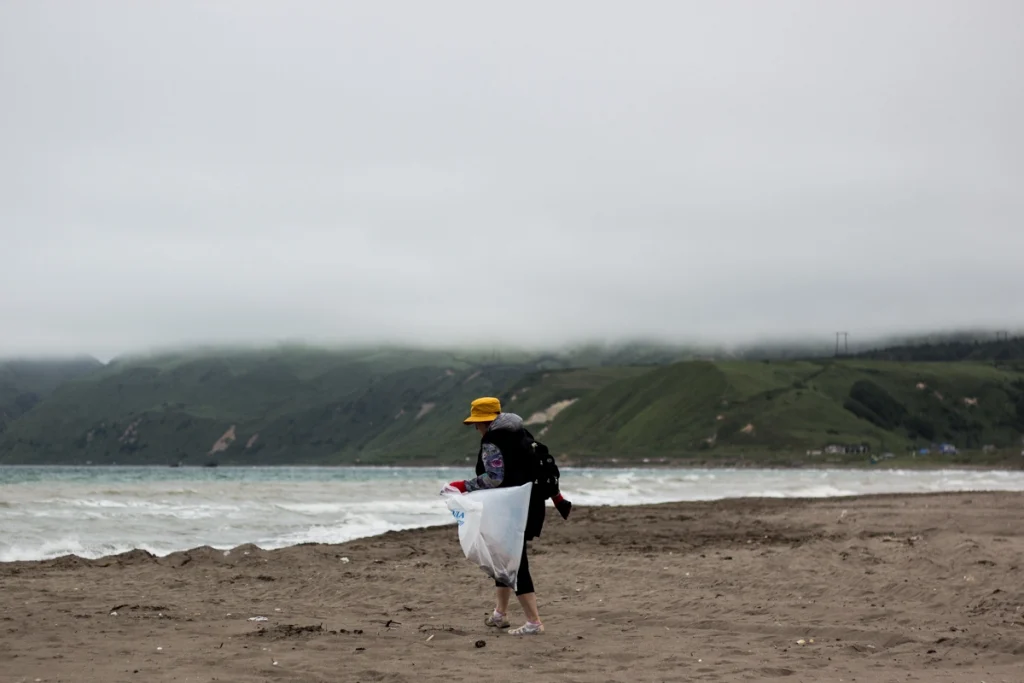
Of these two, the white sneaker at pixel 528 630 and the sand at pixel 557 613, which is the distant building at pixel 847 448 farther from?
the white sneaker at pixel 528 630

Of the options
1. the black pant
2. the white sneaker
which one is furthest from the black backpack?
the white sneaker

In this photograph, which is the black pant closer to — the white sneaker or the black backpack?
the white sneaker

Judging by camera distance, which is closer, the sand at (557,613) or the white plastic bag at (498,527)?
the sand at (557,613)

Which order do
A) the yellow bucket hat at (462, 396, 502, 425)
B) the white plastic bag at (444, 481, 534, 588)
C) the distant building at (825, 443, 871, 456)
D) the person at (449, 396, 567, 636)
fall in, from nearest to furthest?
the white plastic bag at (444, 481, 534, 588), the person at (449, 396, 567, 636), the yellow bucket hat at (462, 396, 502, 425), the distant building at (825, 443, 871, 456)

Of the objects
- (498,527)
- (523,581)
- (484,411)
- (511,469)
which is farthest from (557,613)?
(484,411)

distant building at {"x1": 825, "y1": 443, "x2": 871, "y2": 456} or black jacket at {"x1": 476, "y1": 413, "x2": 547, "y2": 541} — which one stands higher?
black jacket at {"x1": 476, "y1": 413, "x2": 547, "y2": 541}

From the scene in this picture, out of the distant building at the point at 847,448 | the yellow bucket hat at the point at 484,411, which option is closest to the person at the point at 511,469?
the yellow bucket hat at the point at 484,411

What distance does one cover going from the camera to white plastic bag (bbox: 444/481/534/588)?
371 inches

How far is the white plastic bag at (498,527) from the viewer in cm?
943

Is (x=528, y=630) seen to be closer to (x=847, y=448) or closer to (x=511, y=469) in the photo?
(x=511, y=469)

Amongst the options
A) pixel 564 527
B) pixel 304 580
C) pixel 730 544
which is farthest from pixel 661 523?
A: pixel 304 580

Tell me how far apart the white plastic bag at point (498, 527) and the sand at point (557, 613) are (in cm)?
70

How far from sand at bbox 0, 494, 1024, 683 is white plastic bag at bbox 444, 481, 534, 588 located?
70cm

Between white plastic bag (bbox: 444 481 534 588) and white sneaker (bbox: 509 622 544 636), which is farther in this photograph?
white sneaker (bbox: 509 622 544 636)
